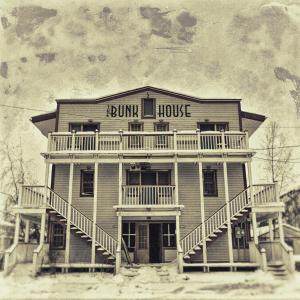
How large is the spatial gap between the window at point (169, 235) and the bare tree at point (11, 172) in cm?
663

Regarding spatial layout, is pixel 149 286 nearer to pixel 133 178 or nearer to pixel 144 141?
pixel 133 178

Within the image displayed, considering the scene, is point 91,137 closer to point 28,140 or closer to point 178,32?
point 28,140

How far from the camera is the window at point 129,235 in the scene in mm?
16203

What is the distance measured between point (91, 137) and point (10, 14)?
19.4ft

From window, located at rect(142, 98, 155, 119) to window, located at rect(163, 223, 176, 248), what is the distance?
16.9 ft

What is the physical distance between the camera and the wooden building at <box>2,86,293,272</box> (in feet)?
49.0

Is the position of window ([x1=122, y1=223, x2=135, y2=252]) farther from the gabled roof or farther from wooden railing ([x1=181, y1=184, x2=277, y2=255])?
the gabled roof

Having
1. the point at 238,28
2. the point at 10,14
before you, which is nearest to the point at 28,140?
the point at 10,14

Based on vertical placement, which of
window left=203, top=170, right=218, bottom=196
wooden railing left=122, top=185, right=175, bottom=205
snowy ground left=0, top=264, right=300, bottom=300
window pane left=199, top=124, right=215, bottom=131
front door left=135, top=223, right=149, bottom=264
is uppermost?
window pane left=199, top=124, right=215, bottom=131

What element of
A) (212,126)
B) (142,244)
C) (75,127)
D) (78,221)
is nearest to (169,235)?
(142,244)

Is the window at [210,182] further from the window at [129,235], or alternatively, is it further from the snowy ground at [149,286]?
the snowy ground at [149,286]

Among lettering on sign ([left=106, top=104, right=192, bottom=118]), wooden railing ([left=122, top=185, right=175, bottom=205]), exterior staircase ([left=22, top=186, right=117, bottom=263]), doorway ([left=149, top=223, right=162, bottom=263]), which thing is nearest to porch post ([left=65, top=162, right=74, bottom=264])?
exterior staircase ([left=22, top=186, right=117, bottom=263])

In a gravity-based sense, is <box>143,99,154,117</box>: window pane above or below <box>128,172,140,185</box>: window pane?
above

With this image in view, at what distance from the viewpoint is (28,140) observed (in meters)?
17.9
